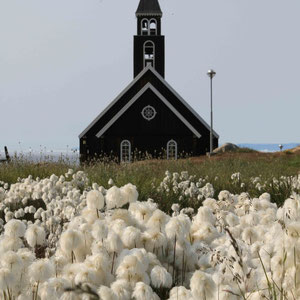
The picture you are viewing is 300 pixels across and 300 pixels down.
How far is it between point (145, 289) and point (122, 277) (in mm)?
284

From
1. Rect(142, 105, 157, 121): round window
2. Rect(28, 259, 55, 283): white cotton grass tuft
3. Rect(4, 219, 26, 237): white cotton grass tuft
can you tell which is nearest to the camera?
Rect(28, 259, 55, 283): white cotton grass tuft

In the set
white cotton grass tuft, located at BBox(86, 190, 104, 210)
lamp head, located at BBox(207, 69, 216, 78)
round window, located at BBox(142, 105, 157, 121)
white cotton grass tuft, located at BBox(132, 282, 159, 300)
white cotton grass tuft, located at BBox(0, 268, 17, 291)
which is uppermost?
lamp head, located at BBox(207, 69, 216, 78)

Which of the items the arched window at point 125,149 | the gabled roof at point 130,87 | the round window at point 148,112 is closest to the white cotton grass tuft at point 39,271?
the gabled roof at point 130,87

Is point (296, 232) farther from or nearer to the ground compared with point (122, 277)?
farther from the ground

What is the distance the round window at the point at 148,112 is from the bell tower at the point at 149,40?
3.86m

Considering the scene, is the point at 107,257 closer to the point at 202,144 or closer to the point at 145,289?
the point at 145,289

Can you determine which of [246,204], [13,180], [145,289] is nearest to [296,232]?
[145,289]

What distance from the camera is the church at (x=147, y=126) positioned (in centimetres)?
3756

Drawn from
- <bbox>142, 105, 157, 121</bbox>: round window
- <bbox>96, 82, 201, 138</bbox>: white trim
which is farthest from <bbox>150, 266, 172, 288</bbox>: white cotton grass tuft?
<bbox>142, 105, 157, 121</bbox>: round window

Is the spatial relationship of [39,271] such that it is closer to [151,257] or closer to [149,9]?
[151,257]

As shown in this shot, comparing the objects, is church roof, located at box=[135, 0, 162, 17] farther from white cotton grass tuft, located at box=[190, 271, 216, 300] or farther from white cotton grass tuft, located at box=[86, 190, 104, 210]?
white cotton grass tuft, located at box=[190, 271, 216, 300]

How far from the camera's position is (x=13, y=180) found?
14727 mm

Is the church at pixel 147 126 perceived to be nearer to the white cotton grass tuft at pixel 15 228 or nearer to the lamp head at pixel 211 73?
the lamp head at pixel 211 73

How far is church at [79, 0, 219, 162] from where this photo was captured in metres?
37.6
